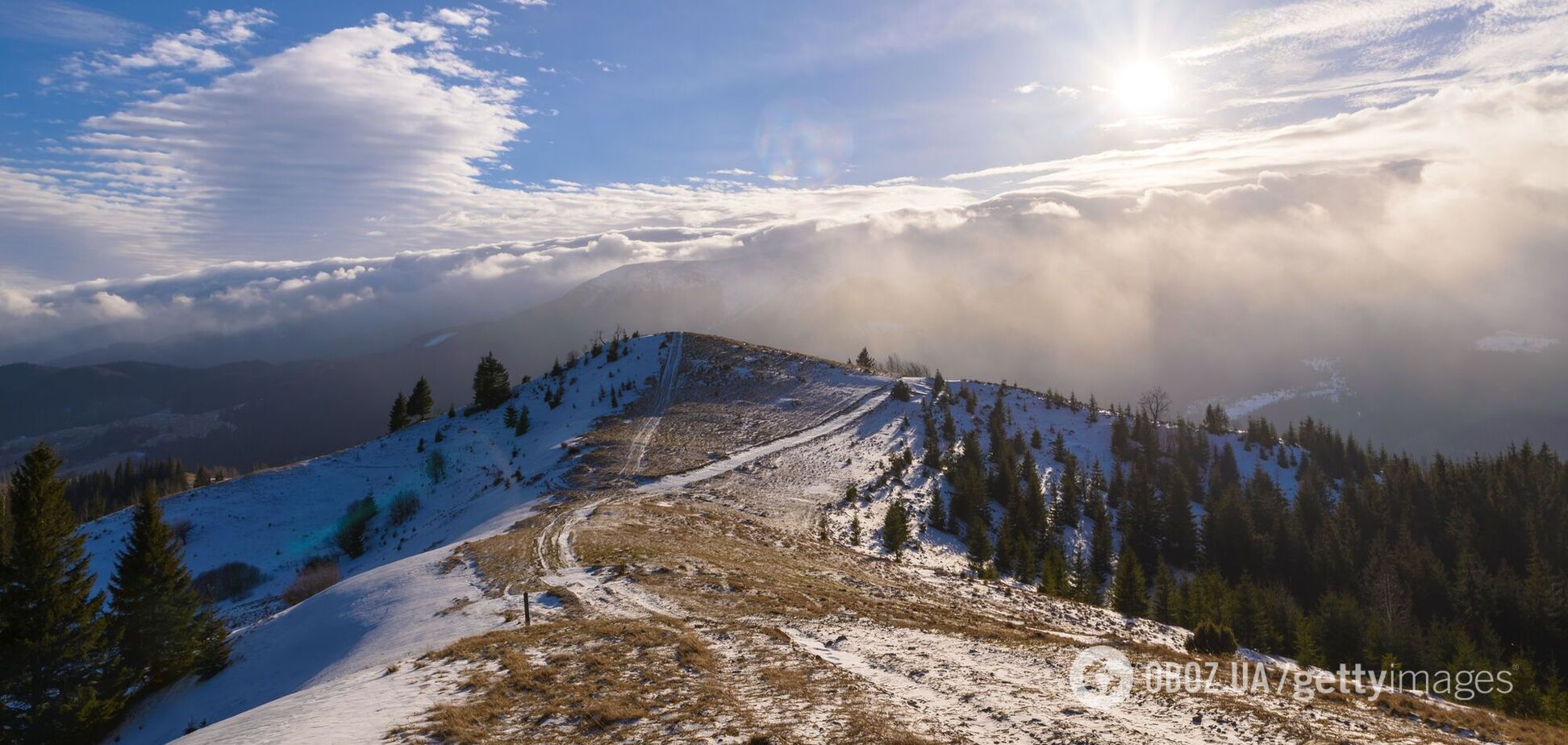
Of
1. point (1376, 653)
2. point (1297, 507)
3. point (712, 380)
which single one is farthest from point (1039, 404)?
point (1376, 653)

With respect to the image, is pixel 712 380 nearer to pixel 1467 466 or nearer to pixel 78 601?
pixel 78 601

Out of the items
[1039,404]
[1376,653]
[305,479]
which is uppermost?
[1039,404]

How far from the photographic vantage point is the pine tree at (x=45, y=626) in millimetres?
25438

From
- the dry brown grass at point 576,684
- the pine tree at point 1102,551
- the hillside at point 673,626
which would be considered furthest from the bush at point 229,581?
the pine tree at point 1102,551

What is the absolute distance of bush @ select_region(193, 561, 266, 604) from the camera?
62688mm

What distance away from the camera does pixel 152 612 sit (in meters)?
30.1

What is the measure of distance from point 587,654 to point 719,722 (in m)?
6.84

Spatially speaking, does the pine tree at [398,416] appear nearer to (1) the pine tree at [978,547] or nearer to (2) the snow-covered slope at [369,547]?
(2) the snow-covered slope at [369,547]

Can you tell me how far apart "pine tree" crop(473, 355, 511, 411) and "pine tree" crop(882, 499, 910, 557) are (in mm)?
75266

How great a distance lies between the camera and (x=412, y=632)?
24.9 meters

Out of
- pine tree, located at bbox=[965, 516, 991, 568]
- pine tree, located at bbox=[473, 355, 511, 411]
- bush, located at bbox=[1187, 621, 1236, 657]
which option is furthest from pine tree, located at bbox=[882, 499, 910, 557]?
pine tree, located at bbox=[473, 355, 511, 411]

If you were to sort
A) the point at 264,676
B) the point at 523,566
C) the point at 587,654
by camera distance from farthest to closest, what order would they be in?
the point at 523,566 < the point at 264,676 < the point at 587,654

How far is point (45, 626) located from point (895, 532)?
143ft

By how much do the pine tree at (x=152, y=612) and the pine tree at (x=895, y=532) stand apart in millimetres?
38960
